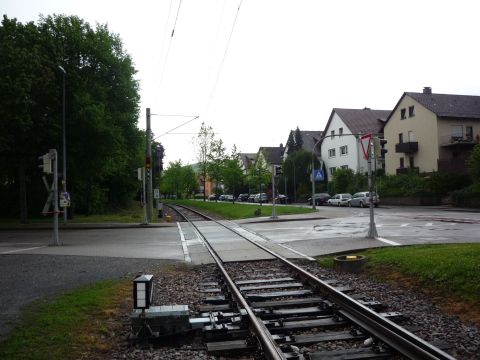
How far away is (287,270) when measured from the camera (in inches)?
417

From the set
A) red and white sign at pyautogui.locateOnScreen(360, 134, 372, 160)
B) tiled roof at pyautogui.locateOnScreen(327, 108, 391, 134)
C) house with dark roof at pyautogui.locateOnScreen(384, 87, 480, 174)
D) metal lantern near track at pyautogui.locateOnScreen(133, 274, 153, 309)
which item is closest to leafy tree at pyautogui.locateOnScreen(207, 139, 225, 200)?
tiled roof at pyautogui.locateOnScreen(327, 108, 391, 134)

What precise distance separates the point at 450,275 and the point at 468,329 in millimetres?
2278

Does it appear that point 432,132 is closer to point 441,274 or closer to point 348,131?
point 348,131

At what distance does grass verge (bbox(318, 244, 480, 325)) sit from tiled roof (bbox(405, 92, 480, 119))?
147 ft

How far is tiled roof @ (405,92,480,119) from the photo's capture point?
5172 centimetres

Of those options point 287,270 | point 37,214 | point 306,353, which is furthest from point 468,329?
point 37,214

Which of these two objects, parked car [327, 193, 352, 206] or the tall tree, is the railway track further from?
the tall tree

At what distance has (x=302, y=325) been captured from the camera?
6109 millimetres

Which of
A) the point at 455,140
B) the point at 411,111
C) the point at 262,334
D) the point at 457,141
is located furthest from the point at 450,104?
the point at 262,334

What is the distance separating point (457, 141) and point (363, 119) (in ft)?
64.9

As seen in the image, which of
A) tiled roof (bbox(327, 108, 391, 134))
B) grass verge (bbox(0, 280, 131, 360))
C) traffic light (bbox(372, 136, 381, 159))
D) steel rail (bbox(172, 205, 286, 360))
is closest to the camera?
steel rail (bbox(172, 205, 286, 360))

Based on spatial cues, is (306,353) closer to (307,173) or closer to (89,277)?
(89,277)

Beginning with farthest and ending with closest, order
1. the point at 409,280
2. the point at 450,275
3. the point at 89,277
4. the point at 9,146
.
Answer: the point at 9,146, the point at 89,277, the point at 409,280, the point at 450,275

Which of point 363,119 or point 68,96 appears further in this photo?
point 363,119
